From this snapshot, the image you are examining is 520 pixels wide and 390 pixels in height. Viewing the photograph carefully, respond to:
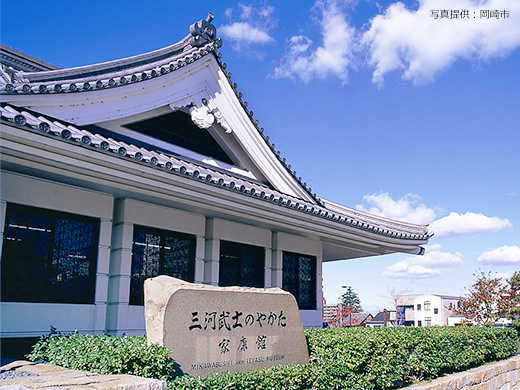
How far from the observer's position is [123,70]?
1024cm

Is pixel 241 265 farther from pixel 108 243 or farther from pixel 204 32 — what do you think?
pixel 204 32

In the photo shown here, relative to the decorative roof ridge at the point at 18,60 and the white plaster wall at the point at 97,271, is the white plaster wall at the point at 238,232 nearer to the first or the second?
the white plaster wall at the point at 97,271

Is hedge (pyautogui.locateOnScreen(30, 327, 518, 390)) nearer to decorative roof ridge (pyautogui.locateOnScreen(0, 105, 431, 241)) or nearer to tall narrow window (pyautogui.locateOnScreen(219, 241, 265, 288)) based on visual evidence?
decorative roof ridge (pyautogui.locateOnScreen(0, 105, 431, 241))

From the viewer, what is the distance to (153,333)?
5988mm

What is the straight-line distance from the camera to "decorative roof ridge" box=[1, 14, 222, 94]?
24.4ft

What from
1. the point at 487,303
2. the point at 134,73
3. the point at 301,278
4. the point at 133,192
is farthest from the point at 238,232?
the point at 487,303

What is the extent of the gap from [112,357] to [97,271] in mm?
3758

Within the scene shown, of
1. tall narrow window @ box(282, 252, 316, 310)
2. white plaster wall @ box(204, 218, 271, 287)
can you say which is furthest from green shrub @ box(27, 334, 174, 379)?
tall narrow window @ box(282, 252, 316, 310)

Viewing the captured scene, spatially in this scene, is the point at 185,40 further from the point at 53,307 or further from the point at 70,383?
the point at 70,383

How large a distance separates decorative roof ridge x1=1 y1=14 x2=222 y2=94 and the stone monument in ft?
11.4

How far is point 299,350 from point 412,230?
26.8 feet

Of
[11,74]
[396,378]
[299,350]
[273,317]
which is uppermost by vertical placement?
[11,74]

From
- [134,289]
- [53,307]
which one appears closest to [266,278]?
[134,289]

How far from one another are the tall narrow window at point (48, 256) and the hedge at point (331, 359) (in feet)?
4.02
